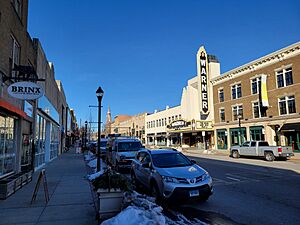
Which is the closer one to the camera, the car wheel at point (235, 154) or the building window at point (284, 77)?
the car wheel at point (235, 154)

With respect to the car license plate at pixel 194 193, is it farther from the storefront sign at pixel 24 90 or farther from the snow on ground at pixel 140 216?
the storefront sign at pixel 24 90

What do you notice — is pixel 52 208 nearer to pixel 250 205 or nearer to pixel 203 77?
pixel 250 205

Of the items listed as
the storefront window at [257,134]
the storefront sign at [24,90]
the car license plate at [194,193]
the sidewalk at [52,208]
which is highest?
the storefront sign at [24,90]

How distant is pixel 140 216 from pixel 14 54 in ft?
33.4

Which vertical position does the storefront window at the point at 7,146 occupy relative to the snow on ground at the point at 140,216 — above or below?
above

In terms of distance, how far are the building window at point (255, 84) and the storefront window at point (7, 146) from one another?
29541 millimetres

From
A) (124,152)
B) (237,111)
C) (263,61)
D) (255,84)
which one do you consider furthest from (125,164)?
(237,111)

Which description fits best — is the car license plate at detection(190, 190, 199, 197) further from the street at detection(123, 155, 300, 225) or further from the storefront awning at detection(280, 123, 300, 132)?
the storefront awning at detection(280, 123, 300, 132)

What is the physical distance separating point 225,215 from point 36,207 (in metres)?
5.16

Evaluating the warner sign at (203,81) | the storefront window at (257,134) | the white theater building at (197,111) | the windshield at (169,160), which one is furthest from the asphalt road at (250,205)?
the warner sign at (203,81)

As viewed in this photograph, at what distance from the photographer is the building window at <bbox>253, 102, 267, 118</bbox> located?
31734 mm

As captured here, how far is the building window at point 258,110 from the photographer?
31.7 meters

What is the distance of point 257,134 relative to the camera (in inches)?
1289

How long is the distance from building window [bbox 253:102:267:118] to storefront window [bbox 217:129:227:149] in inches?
273
